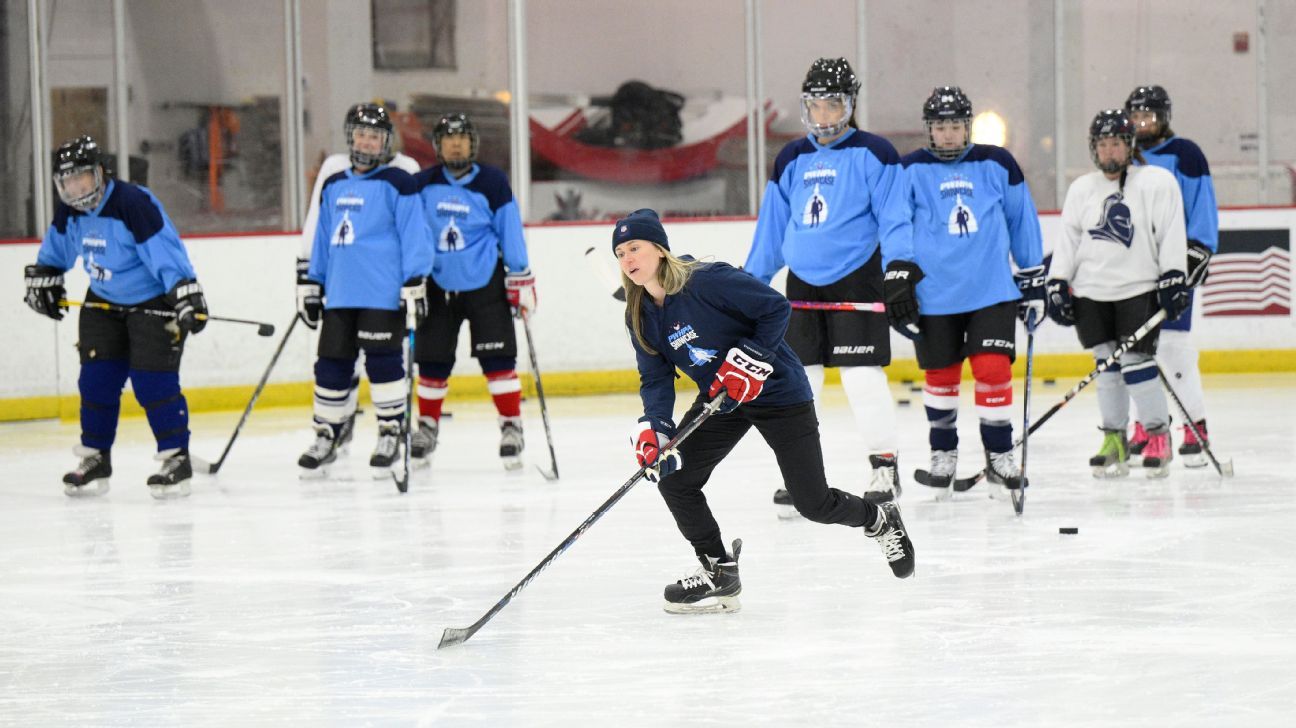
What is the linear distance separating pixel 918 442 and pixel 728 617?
3238 mm

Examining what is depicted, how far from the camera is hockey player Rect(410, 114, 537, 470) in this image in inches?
244

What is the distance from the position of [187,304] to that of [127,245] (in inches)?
Answer: 12.3

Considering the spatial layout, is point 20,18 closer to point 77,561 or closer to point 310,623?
point 77,561

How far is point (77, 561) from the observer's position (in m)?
4.45

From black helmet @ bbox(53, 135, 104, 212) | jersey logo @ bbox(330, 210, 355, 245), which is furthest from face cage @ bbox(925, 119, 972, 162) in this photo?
black helmet @ bbox(53, 135, 104, 212)

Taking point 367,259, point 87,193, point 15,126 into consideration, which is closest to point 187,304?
point 87,193

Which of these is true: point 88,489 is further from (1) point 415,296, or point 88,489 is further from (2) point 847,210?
(2) point 847,210

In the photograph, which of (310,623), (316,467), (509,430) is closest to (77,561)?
(310,623)

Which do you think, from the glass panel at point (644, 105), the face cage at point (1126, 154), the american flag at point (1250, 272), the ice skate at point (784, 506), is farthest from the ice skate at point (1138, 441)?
the glass panel at point (644, 105)

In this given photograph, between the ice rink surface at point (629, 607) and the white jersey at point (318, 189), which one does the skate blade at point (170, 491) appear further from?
the white jersey at point (318, 189)

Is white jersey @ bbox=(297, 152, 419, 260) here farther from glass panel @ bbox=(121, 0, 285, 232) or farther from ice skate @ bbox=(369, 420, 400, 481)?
glass panel @ bbox=(121, 0, 285, 232)

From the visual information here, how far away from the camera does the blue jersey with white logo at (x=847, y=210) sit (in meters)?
4.89

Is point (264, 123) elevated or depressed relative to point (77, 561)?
elevated

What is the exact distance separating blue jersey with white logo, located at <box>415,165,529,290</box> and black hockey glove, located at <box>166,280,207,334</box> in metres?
1.01
